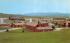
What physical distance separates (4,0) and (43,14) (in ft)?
2.50

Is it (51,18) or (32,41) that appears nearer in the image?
(32,41)

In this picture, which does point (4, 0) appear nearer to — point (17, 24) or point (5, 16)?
point (5, 16)

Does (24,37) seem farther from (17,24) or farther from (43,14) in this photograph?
(43,14)

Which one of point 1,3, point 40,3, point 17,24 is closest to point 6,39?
point 17,24

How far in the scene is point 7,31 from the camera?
9.84 feet

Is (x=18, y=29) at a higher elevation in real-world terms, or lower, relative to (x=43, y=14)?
lower

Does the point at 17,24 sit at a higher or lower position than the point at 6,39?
higher

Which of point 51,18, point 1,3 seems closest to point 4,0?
point 1,3

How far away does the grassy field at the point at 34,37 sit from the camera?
292 cm

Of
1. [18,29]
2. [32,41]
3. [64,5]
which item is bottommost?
[32,41]

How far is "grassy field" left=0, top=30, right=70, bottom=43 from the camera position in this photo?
2916 millimetres

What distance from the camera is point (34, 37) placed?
9.85 feet

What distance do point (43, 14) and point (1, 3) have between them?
80 cm

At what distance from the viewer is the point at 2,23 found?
10.0ft
